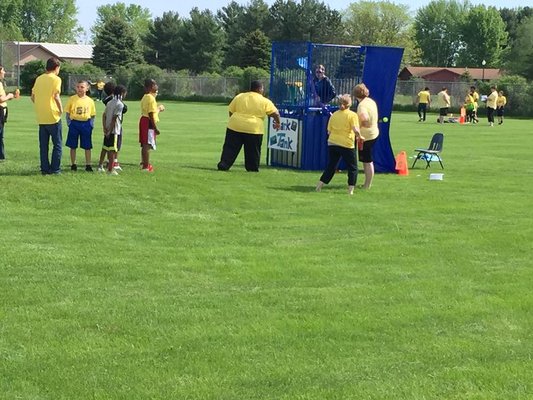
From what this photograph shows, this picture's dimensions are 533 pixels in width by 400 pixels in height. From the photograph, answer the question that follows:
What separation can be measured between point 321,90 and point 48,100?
6207 mm

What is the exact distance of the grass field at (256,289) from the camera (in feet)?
20.7

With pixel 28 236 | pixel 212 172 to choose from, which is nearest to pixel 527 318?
pixel 28 236

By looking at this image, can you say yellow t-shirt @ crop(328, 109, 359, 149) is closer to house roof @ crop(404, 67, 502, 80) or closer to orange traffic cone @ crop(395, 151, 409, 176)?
orange traffic cone @ crop(395, 151, 409, 176)

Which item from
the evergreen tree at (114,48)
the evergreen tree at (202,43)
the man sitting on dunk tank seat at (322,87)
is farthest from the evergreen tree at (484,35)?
the man sitting on dunk tank seat at (322,87)

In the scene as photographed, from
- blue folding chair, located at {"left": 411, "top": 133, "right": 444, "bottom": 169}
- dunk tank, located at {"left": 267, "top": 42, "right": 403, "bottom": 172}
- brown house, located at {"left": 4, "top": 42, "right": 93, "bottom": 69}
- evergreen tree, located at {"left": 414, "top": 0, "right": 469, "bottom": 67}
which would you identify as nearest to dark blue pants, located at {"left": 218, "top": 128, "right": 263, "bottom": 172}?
dunk tank, located at {"left": 267, "top": 42, "right": 403, "bottom": 172}

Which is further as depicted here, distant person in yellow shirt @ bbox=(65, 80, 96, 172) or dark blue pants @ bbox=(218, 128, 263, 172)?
dark blue pants @ bbox=(218, 128, 263, 172)

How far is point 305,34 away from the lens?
10194 cm

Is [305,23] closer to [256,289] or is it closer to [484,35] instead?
[484,35]

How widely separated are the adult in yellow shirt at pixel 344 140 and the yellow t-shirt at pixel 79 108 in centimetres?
399

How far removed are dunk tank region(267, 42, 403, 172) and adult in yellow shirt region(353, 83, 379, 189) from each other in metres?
2.68

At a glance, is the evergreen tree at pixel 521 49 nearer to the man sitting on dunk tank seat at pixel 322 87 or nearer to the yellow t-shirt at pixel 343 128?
the man sitting on dunk tank seat at pixel 322 87

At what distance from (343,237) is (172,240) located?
2.10 metres

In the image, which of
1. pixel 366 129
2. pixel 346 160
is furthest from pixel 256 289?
pixel 366 129

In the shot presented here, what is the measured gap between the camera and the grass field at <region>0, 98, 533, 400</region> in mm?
6301
